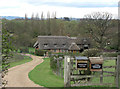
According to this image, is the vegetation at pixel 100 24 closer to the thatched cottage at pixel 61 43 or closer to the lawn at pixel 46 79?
the thatched cottage at pixel 61 43

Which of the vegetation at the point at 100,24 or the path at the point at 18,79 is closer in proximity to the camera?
the path at the point at 18,79

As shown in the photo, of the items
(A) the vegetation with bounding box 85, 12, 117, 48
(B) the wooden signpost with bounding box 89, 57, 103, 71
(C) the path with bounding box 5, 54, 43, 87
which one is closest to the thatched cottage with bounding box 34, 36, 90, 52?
(A) the vegetation with bounding box 85, 12, 117, 48

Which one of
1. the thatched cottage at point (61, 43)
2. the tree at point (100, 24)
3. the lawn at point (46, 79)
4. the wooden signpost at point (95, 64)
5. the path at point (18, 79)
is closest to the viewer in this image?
the wooden signpost at point (95, 64)

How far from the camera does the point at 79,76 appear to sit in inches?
350

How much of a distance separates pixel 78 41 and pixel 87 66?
3925cm

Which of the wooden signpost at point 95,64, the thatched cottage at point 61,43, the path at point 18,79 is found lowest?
the thatched cottage at point 61,43

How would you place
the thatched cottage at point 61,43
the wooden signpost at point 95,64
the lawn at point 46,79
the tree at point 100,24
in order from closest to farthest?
the wooden signpost at point 95,64, the lawn at point 46,79, the tree at point 100,24, the thatched cottage at point 61,43

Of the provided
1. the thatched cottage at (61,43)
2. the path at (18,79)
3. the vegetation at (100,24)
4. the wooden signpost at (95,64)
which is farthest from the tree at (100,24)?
the wooden signpost at (95,64)

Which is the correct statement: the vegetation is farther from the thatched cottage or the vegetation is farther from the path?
the path

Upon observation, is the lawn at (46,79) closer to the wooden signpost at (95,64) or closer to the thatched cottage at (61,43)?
the wooden signpost at (95,64)

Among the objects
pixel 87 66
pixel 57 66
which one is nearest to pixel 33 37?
pixel 57 66

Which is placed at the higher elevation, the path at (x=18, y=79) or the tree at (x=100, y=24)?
the tree at (x=100, y=24)

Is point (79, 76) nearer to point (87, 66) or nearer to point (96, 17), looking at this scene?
point (87, 66)

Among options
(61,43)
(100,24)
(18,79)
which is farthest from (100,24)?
(18,79)
